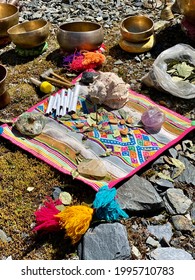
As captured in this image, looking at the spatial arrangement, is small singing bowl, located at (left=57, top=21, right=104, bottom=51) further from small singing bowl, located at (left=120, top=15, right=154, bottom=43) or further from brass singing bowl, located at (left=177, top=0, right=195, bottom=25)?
brass singing bowl, located at (left=177, top=0, right=195, bottom=25)

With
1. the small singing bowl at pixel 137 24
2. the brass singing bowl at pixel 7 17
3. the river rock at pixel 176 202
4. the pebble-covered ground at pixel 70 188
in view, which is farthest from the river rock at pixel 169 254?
the brass singing bowl at pixel 7 17

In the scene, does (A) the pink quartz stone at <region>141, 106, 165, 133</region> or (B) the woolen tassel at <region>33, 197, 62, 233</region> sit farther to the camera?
(A) the pink quartz stone at <region>141, 106, 165, 133</region>

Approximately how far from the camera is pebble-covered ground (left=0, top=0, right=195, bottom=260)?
3061 millimetres

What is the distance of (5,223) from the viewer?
Answer: 3205 mm

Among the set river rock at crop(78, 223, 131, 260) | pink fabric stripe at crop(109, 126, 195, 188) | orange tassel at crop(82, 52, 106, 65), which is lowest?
river rock at crop(78, 223, 131, 260)

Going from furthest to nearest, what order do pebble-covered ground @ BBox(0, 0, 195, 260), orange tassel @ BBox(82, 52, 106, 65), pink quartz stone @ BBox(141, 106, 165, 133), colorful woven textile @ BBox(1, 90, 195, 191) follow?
1. orange tassel @ BBox(82, 52, 106, 65)
2. pink quartz stone @ BBox(141, 106, 165, 133)
3. colorful woven textile @ BBox(1, 90, 195, 191)
4. pebble-covered ground @ BBox(0, 0, 195, 260)

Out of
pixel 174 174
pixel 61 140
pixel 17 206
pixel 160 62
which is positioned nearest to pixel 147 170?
pixel 174 174

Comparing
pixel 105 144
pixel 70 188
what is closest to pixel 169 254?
pixel 70 188

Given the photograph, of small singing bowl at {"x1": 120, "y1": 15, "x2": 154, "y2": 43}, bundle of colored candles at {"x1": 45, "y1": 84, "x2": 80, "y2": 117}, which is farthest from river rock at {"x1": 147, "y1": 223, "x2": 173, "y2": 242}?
small singing bowl at {"x1": 120, "y1": 15, "x2": 154, "y2": 43}

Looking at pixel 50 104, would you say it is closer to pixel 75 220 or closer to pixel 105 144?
pixel 105 144

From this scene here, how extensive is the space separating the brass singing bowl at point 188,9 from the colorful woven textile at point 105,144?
1.53m

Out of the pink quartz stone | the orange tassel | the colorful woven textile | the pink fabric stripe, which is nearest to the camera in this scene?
the pink fabric stripe

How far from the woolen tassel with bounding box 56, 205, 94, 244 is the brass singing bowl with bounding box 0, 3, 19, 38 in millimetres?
3085

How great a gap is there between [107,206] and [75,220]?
10.2 inches
